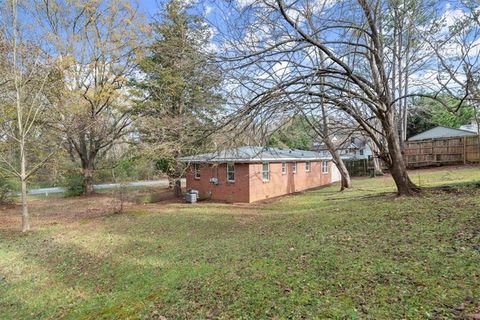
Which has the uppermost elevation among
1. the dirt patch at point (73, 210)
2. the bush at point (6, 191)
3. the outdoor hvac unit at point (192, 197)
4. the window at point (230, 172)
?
the window at point (230, 172)

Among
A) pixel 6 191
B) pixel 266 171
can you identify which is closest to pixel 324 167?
pixel 266 171

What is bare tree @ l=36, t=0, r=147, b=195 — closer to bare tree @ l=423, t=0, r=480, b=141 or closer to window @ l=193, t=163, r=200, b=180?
window @ l=193, t=163, r=200, b=180

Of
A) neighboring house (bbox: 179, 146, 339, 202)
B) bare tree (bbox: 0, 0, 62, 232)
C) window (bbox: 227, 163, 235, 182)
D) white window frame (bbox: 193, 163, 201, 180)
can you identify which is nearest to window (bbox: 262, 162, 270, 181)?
neighboring house (bbox: 179, 146, 339, 202)

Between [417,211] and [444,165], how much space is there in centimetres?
2051

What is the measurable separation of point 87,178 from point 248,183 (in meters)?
12.5

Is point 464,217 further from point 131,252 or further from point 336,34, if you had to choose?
point 131,252

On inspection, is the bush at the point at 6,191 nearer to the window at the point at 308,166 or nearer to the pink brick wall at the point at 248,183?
the pink brick wall at the point at 248,183

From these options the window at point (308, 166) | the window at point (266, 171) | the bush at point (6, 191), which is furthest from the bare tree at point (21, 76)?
the window at point (308, 166)

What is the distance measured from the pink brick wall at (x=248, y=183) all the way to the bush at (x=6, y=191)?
1018 centimetres

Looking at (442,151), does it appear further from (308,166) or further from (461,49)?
(461,49)

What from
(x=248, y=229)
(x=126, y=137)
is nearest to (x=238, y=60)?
(x=248, y=229)

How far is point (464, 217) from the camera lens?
20.1 ft

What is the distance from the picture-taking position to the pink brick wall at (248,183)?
16562mm

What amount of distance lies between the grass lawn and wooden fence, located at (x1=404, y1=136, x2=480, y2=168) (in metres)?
15.8
